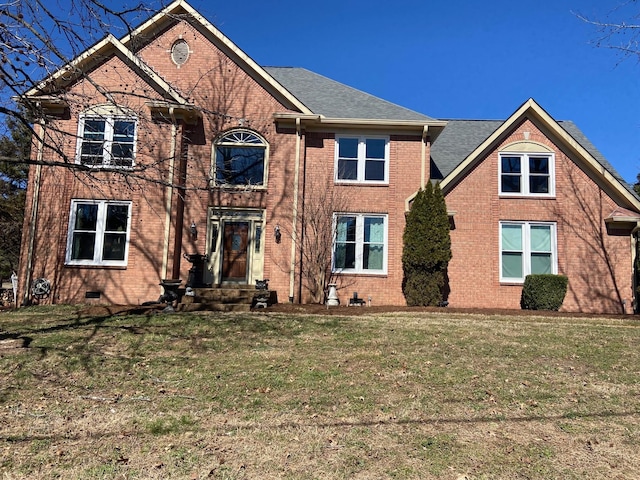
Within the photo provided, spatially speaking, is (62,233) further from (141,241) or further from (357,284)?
(357,284)

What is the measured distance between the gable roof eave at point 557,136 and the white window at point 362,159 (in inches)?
82.2

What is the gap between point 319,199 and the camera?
14.4 meters

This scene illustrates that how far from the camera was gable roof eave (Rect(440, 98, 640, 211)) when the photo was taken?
14.0 metres

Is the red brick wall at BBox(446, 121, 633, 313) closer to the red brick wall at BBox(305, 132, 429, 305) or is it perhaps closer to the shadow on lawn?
the red brick wall at BBox(305, 132, 429, 305)

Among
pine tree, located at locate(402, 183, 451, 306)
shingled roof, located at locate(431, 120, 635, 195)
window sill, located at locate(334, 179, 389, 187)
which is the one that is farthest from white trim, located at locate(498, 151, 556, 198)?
window sill, located at locate(334, 179, 389, 187)

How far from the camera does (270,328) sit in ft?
29.8

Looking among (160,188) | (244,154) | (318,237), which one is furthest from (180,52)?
(318,237)

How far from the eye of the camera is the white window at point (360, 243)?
565 inches

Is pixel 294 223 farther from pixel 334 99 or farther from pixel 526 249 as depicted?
pixel 526 249

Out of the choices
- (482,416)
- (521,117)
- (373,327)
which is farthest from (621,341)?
(521,117)

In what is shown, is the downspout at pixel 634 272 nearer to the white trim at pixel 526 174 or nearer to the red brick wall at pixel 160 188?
the white trim at pixel 526 174

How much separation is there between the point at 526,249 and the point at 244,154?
31.3 ft

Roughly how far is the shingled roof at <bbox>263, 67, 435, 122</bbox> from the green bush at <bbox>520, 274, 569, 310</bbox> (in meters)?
6.01

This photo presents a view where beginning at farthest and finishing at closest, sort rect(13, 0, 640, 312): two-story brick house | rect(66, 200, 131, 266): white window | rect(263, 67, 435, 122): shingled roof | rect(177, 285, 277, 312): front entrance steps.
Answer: rect(263, 67, 435, 122): shingled roof < rect(13, 0, 640, 312): two-story brick house < rect(66, 200, 131, 266): white window < rect(177, 285, 277, 312): front entrance steps
